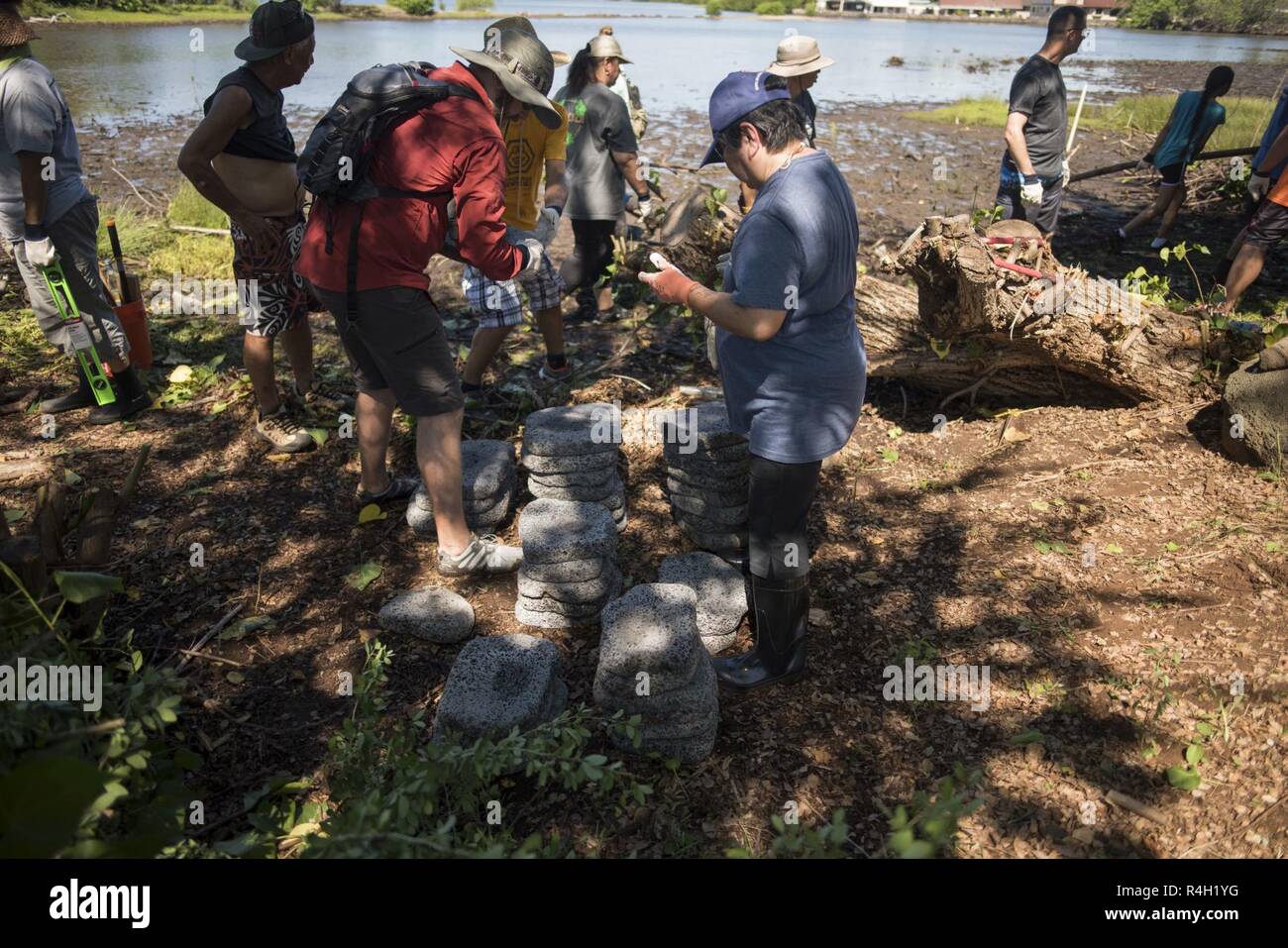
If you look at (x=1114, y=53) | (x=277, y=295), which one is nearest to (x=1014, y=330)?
(x=277, y=295)

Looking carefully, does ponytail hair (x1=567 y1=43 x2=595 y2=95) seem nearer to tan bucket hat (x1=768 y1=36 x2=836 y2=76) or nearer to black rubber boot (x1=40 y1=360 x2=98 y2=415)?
tan bucket hat (x1=768 y1=36 x2=836 y2=76)

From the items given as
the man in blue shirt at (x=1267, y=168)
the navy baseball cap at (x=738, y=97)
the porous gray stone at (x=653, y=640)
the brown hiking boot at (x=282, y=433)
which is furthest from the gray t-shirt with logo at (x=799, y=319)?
the man in blue shirt at (x=1267, y=168)

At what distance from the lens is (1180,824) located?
2.71m

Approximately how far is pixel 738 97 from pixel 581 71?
4.32 metres

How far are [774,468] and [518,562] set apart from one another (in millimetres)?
1493

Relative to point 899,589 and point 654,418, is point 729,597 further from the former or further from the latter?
point 654,418

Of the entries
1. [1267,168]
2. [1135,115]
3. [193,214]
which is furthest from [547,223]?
[1135,115]

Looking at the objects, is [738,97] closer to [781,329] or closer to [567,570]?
[781,329]

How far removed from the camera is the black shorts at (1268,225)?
5.55 meters

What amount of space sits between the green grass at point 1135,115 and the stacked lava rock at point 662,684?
12868mm

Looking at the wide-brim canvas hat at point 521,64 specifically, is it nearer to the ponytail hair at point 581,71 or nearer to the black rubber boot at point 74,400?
the ponytail hair at point 581,71

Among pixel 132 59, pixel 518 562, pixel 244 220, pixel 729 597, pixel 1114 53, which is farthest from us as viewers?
pixel 1114 53

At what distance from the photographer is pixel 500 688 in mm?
3088

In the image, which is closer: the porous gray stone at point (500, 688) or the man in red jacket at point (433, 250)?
the porous gray stone at point (500, 688)
